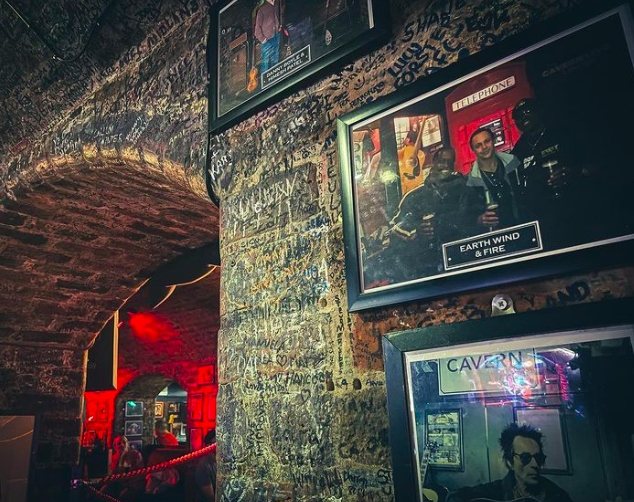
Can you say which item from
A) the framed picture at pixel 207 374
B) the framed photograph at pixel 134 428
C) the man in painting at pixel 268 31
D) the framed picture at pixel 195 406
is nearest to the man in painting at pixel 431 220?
the man in painting at pixel 268 31

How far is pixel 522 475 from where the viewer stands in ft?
4.19

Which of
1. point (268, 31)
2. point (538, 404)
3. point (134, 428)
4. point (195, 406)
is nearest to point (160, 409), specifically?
point (134, 428)

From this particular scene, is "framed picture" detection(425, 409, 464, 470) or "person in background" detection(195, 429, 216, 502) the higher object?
"framed picture" detection(425, 409, 464, 470)

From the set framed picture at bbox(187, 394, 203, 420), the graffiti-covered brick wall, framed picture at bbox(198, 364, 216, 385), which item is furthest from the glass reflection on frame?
framed picture at bbox(187, 394, 203, 420)

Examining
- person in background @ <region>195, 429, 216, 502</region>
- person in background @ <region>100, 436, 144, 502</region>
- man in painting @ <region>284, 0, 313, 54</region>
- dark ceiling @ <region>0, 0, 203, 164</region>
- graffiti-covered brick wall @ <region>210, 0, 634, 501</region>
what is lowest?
person in background @ <region>100, 436, 144, 502</region>

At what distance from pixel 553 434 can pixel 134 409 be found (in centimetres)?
1042

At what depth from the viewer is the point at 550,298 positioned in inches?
53.7

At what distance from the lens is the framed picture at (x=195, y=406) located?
8723mm

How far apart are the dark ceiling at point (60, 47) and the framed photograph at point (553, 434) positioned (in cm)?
254

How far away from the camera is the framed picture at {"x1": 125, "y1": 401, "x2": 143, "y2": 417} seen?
1019cm

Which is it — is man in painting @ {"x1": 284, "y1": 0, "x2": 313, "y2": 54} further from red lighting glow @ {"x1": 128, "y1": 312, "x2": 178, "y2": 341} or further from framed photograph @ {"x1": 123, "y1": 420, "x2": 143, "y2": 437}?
framed photograph @ {"x1": 123, "y1": 420, "x2": 143, "y2": 437}

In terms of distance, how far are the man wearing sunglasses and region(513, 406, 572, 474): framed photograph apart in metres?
0.01

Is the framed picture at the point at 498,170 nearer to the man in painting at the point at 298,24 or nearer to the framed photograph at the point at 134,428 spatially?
the man in painting at the point at 298,24

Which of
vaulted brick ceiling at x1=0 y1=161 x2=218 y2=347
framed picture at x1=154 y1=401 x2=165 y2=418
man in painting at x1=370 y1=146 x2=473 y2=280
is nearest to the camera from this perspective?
man in painting at x1=370 y1=146 x2=473 y2=280
